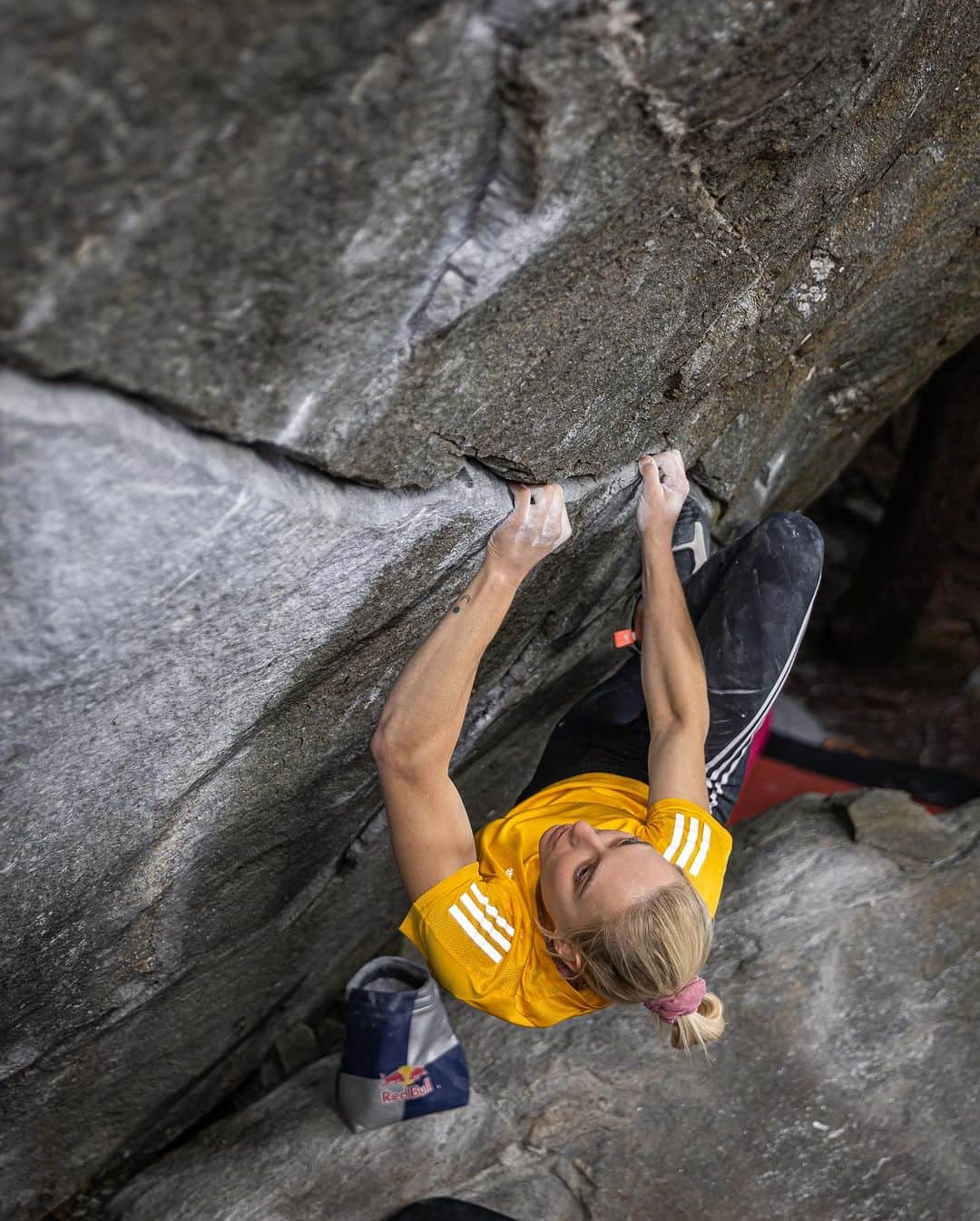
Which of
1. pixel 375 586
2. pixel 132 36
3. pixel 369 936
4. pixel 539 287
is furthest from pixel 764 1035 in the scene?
pixel 132 36

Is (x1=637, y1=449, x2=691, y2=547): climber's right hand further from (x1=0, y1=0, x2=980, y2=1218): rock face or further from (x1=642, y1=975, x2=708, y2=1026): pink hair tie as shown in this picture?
(x1=642, y1=975, x2=708, y2=1026): pink hair tie

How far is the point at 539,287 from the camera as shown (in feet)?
5.64

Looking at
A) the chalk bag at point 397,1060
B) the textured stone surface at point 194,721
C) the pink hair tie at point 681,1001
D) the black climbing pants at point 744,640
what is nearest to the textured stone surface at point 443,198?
the textured stone surface at point 194,721

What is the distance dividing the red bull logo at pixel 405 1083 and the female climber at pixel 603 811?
2.28ft

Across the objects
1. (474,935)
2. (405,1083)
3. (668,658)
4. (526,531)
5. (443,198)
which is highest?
(443,198)

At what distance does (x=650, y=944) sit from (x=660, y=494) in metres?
1.05

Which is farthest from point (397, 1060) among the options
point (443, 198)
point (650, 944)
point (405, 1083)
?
point (443, 198)

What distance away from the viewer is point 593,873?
6.33 ft

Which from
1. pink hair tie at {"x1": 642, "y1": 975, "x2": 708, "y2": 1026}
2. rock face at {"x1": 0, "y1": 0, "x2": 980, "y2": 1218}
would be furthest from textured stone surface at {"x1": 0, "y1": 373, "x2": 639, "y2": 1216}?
pink hair tie at {"x1": 642, "y1": 975, "x2": 708, "y2": 1026}

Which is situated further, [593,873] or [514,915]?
[514,915]

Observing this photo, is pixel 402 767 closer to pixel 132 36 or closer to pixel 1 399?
pixel 1 399

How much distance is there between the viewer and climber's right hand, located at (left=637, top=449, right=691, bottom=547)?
96.0 inches

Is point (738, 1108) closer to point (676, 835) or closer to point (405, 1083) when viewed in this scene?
point (405, 1083)

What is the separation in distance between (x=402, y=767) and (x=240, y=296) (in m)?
0.98
